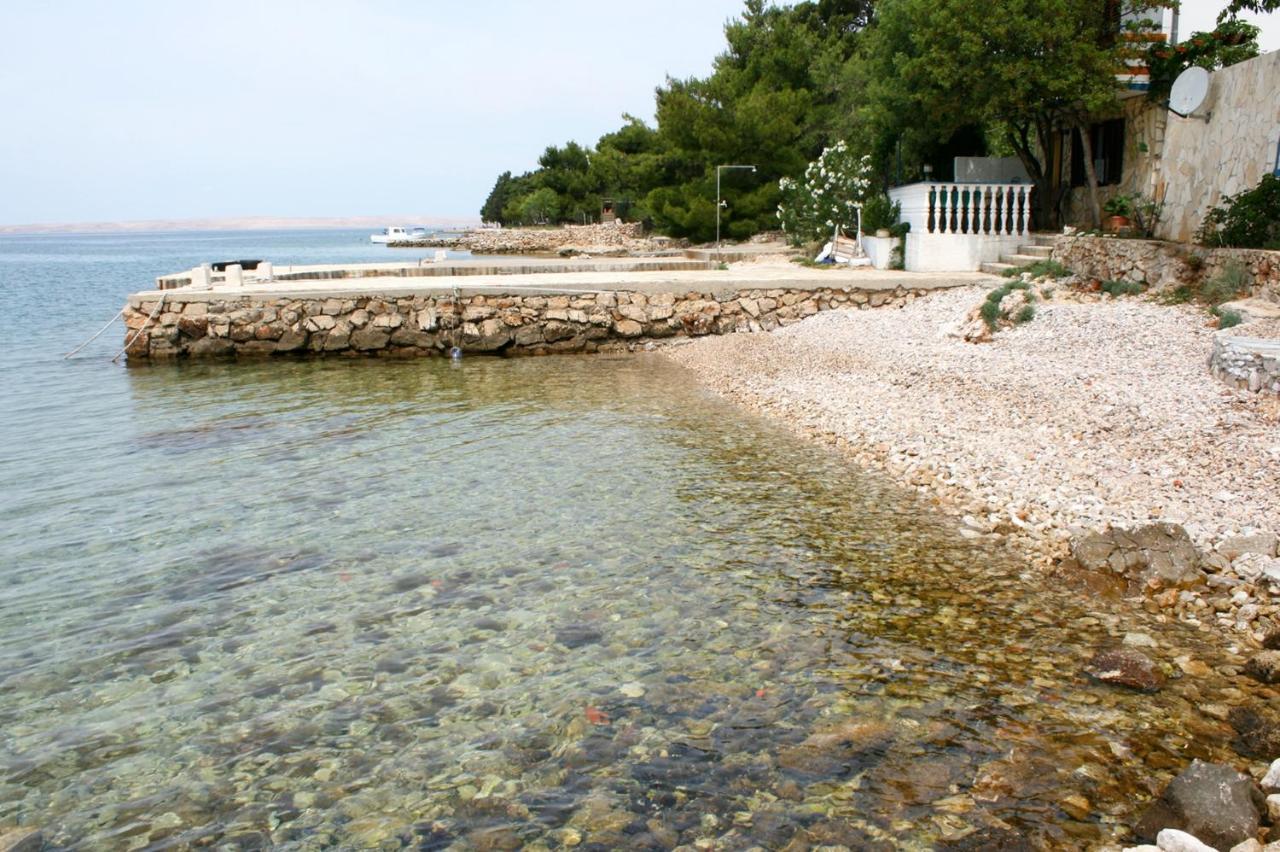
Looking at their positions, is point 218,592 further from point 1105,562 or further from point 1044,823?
point 1105,562

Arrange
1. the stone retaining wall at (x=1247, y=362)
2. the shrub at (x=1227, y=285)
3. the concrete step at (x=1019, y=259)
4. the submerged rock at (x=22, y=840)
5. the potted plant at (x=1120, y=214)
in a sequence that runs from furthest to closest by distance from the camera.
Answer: the concrete step at (x=1019, y=259) → the potted plant at (x=1120, y=214) → the shrub at (x=1227, y=285) → the stone retaining wall at (x=1247, y=362) → the submerged rock at (x=22, y=840)

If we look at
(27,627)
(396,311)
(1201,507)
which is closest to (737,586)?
(1201,507)

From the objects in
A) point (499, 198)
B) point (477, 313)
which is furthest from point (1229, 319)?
point (499, 198)

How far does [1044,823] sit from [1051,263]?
46.7ft

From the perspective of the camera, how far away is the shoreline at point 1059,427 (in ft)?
22.9

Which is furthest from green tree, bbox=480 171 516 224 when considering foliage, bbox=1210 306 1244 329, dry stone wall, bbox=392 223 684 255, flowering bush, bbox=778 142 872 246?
foliage, bbox=1210 306 1244 329

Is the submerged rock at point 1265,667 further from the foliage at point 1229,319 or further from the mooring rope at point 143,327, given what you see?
the mooring rope at point 143,327

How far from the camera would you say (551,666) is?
18.7 ft

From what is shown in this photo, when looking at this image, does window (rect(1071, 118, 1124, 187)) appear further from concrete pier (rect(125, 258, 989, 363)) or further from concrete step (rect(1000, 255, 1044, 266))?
concrete pier (rect(125, 258, 989, 363))

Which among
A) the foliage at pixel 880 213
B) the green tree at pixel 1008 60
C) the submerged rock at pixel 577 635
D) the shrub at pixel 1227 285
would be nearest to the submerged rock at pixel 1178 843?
the submerged rock at pixel 577 635

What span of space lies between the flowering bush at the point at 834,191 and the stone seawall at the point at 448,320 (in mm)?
5512

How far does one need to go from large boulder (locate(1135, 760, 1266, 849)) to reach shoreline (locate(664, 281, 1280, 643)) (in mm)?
Result: 1998

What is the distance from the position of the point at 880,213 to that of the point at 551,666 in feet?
61.4

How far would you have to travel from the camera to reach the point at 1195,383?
997 cm
